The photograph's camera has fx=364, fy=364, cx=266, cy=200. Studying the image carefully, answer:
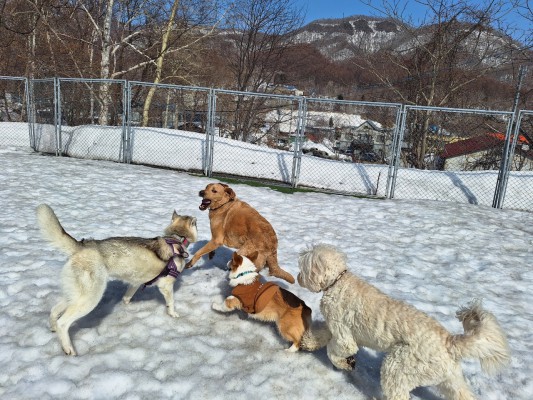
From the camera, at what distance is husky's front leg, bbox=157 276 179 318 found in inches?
145

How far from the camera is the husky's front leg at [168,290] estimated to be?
3680mm

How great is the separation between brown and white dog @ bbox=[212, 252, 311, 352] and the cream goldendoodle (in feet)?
0.94

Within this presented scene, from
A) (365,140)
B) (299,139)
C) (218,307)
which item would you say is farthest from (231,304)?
(365,140)

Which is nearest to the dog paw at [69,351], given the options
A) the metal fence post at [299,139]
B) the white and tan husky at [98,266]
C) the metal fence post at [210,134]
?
the white and tan husky at [98,266]

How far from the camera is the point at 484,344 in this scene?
2344 millimetres

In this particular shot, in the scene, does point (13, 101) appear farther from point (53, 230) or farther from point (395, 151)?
point (53, 230)

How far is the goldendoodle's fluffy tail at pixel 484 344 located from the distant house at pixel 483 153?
34.9 feet

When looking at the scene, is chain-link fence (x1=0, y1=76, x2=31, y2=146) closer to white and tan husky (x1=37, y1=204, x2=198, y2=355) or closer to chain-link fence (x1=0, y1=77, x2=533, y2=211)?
chain-link fence (x1=0, y1=77, x2=533, y2=211)

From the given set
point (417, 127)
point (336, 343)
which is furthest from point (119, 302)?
point (417, 127)

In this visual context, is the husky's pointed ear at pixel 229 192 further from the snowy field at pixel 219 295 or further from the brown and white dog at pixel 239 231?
the snowy field at pixel 219 295

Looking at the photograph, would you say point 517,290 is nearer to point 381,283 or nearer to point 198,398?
point 381,283

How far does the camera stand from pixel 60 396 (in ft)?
8.70

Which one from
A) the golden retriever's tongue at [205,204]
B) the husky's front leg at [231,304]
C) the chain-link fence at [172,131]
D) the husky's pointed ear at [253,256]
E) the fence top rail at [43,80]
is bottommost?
the husky's front leg at [231,304]

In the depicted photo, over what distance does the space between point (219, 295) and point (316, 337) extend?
1.43 metres
